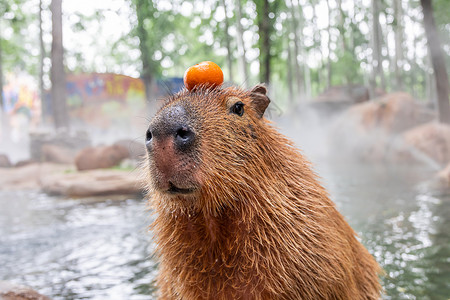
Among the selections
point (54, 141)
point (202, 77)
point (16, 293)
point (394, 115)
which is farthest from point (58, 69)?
point (394, 115)

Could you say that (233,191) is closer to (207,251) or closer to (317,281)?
(207,251)

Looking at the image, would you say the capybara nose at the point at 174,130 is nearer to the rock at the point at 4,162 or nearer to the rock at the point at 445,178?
the rock at the point at 445,178

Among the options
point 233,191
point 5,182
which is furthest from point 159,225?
point 5,182

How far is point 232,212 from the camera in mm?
1554

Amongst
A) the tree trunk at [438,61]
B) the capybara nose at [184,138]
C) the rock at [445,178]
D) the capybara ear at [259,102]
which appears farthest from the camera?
the tree trunk at [438,61]

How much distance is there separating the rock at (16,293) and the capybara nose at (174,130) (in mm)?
1810

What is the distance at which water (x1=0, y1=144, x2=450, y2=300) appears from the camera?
3.16m

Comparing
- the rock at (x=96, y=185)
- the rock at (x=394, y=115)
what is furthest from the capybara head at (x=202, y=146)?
the rock at (x=394, y=115)

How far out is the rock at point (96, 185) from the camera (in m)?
8.23

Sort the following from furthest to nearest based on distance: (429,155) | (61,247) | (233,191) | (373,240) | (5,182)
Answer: (429,155), (5,182), (61,247), (373,240), (233,191)

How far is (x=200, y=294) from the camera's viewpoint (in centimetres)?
159

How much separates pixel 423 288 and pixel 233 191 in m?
2.21

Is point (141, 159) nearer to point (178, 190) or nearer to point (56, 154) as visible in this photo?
point (178, 190)

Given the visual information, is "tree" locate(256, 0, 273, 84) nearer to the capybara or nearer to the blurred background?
the blurred background
